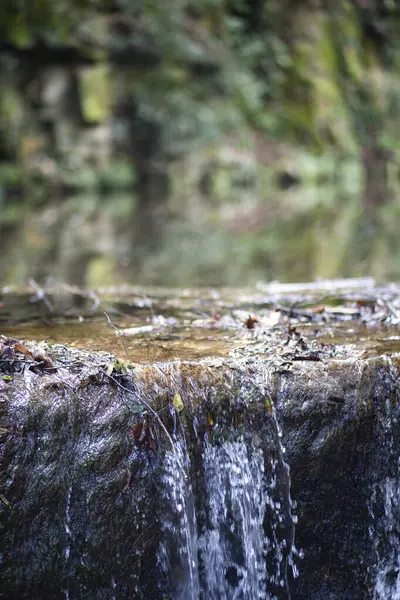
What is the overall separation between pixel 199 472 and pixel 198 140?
944 inches

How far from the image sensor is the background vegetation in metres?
8.99

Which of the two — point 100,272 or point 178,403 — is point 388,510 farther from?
point 100,272

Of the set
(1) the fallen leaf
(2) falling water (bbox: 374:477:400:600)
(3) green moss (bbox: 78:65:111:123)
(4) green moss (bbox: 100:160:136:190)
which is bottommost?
(2) falling water (bbox: 374:477:400:600)

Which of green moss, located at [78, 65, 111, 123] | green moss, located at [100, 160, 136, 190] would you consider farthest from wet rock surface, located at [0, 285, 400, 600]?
green moss, located at [100, 160, 136, 190]

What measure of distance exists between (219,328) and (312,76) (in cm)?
2929

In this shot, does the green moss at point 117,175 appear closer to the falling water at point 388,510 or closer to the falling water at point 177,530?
the falling water at point 388,510

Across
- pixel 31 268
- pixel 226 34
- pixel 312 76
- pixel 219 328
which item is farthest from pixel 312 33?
pixel 219 328

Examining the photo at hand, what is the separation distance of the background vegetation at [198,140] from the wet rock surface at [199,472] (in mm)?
3675

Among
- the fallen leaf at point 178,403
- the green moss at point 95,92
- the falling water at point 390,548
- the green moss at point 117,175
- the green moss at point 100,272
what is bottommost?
the falling water at point 390,548

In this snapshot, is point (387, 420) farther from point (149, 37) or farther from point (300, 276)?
point (149, 37)

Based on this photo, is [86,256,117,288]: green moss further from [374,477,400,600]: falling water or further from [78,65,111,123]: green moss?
[78,65,111,123]: green moss

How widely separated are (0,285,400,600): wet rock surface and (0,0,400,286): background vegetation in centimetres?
368

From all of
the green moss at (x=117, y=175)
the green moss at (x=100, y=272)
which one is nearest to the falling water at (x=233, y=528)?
the green moss at (x=100, y=272)

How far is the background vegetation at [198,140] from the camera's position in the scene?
899cm
